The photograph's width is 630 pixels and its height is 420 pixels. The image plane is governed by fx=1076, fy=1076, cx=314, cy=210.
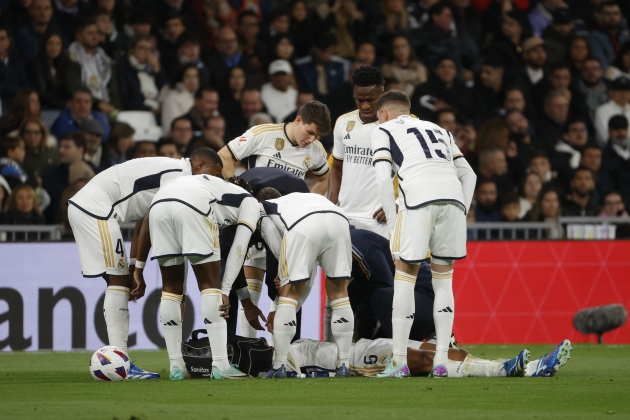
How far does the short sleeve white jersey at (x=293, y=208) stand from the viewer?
8.64 metres

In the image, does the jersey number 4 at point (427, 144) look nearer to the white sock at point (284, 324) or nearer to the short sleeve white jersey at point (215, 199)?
the short sleeve white jersey at point (215, 199)

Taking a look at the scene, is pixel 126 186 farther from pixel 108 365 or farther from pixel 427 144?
pixel 427 144

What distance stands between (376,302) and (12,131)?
20.7 feet

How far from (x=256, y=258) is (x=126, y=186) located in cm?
140

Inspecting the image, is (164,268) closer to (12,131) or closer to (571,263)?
(12,131)

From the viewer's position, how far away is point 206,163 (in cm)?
893

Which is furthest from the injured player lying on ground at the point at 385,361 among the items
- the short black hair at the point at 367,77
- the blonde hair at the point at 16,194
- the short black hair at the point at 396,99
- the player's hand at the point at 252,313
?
the blonde hair at the point at 16,194

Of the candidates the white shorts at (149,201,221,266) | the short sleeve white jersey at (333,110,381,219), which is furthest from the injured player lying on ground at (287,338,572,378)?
the short sleeve white jersey at (333,110,381,219)

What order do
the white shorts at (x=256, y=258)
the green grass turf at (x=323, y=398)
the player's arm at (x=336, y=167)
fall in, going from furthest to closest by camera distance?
the player's arm at (x=336, y=167) < the white shorts at (x=256, y=258) < the green grass turf at (x=323, y=398)

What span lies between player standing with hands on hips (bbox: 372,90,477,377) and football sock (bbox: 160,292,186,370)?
1.63 metres

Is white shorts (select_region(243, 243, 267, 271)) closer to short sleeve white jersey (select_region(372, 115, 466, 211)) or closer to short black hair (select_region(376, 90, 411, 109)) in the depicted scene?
short sleeve white jersey (select_region(372, 115, 466, 211))

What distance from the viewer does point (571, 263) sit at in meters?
13.5

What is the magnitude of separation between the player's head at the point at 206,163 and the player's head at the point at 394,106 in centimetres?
146

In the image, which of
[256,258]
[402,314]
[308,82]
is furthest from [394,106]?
[308,82]
